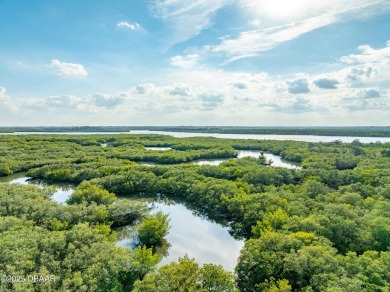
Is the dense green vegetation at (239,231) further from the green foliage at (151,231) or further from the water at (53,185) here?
the water at (53,185)

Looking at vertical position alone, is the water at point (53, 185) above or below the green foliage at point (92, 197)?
below

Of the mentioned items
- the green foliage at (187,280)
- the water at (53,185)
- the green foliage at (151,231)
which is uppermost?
the green foliage at (187,280)

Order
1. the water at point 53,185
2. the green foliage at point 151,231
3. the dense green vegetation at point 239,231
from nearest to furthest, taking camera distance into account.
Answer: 1. the dense green vegetation at point 239,231
2. the green foliage at point 151,231
3. the water at point 53,185

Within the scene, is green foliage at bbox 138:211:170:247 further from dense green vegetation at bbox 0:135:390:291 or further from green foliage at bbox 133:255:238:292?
green foliage at bbox 133:255:238:292

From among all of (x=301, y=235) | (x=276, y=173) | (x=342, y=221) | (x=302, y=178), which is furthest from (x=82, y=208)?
(x=302, y=178)

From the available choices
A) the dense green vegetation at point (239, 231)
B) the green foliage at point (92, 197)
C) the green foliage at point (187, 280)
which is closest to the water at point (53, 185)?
the green foliage at point (92, 197)

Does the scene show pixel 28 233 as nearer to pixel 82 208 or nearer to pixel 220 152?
pixel 82 208

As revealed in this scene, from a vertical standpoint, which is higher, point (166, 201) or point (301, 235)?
point (301, 235)

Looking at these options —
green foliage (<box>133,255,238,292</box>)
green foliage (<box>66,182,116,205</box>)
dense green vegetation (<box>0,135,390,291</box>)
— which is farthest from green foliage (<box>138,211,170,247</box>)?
green foliage (<box>66,182,116,205</box>)

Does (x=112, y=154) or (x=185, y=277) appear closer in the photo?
(x=185, y=277)
